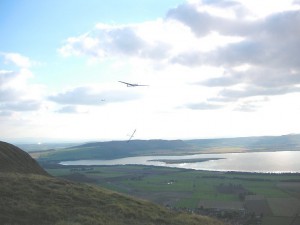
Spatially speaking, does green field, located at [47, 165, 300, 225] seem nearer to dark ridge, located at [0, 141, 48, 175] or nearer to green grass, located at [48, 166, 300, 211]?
green grass, located at [48, 166, 300, 211]

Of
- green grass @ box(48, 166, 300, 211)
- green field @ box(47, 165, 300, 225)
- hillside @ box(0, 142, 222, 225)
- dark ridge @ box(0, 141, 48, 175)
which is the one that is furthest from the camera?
green grass @ box(48, 166, 300, 211)

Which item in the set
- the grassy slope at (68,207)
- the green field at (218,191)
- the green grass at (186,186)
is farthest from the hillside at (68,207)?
the green grass at (186,186)

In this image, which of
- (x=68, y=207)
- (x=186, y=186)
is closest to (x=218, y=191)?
(x=186, y=186)

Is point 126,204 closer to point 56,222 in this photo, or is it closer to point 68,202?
point 68,202

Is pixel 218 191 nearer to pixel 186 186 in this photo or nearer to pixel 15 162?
pixel 186 186

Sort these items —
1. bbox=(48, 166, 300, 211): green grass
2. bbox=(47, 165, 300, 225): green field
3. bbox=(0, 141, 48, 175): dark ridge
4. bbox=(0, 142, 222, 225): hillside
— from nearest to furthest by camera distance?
bbox=(0, 142, 222, 225): hillside < bbox=(0, 141, 48, 175): dark ridge < bbox=(47, 165, 300, 225): green field < bbox=(48, 166, 300, 211): green grass

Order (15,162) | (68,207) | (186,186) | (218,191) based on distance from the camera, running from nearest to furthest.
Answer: (68,207) < (15,162) < (218,191) < (186,186)

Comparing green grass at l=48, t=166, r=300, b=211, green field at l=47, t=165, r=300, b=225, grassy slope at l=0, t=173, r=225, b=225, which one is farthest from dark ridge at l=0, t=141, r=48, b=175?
green grass at l=48, t=166, r=300, b=211
